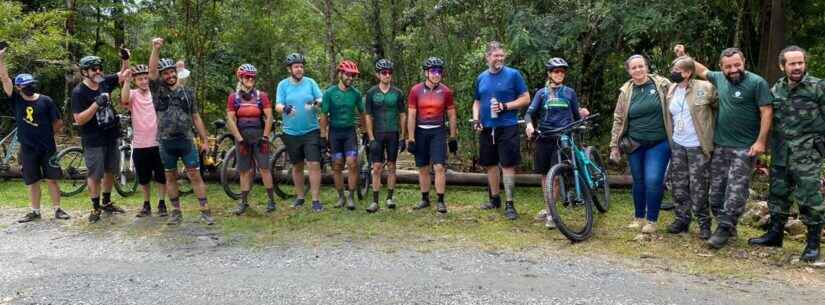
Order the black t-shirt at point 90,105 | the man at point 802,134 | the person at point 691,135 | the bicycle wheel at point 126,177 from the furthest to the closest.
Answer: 1. the bicycle wheel at point 126,177
2. the black t-shirt at point 90,105
3. the person at point 691,135
4. the man at point 802,134

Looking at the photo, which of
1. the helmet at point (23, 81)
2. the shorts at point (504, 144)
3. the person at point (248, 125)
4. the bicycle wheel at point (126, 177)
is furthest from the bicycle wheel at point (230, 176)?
the shorts at point (504, 144)

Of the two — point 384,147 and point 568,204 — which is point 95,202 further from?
point 568,204

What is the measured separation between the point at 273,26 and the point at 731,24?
33.0 feet

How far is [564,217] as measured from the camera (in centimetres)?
667

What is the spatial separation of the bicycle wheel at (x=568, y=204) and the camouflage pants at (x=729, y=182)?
1159mm

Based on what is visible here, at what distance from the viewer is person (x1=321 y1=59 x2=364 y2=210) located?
24.8ft

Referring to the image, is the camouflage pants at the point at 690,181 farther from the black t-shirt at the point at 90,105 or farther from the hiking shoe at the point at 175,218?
the black t-shirt at the point at 90,105

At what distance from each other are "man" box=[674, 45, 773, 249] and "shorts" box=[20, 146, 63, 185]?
7466mm

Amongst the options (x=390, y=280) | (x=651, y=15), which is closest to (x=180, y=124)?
(x=390, y=280)

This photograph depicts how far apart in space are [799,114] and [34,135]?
8188 mm

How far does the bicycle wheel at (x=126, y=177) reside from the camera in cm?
916

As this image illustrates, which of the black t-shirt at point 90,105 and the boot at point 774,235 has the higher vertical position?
the black t-shirt at point 90,105

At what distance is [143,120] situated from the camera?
7102 mm

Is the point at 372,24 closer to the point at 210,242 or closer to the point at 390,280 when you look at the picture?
the point at 210,242
